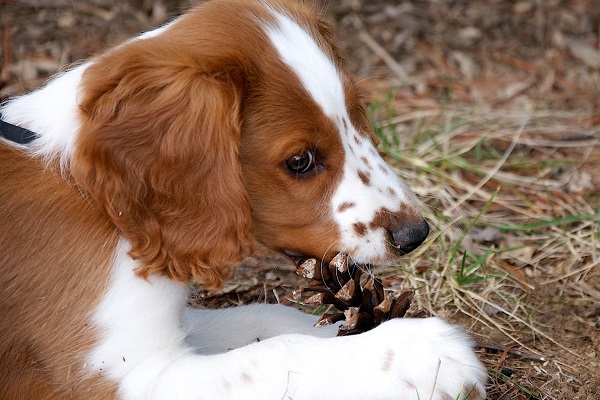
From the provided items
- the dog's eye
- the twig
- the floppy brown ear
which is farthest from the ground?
the floppy brown ear

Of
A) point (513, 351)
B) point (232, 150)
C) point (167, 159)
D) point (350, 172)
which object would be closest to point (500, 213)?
point (513, 351)

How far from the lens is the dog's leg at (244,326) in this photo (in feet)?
13.4

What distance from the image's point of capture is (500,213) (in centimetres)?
567

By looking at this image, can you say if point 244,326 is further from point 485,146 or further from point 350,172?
point 485,146

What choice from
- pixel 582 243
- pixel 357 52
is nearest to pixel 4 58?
pixel 357 52

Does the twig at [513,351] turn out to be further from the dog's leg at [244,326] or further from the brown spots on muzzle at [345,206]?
the brown spots on muzzle at [345,206]

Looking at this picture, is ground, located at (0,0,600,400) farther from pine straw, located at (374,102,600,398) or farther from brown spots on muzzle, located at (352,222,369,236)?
brown spots on muzzle, located at (352,222,369,236)

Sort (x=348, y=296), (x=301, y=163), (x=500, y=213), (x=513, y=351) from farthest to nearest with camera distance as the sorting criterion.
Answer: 1. (x=500, y=213)
2. (x=513, y=351)
3. (x=348, y=296)
4. (x=301, y=163)

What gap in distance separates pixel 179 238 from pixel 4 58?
13.8 feet

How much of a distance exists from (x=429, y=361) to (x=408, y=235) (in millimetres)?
510

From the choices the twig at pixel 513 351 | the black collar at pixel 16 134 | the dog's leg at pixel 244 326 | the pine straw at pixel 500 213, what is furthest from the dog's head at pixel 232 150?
the pine straw at pixel 500 213

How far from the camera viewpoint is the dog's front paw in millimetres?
3318

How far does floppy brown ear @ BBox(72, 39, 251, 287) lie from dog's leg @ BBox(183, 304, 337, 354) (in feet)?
2.25

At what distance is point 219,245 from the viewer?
136 inches
